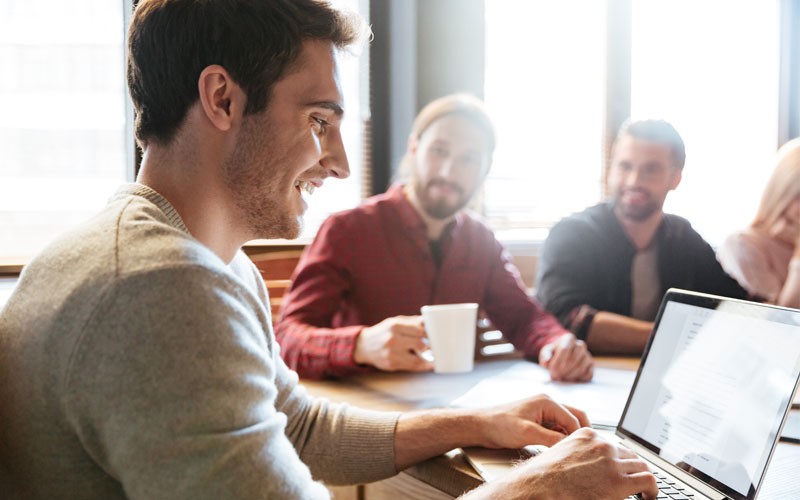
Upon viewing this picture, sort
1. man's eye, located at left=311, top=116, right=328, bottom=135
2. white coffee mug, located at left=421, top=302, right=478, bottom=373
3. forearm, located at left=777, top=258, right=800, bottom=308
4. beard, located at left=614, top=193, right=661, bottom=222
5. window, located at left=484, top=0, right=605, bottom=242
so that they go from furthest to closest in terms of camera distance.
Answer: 1. window, located at left=484, top=0, right=605, bottom=242
2. beard, located at left=614, top=193, right=661, bottom=222
3. forearm, located at left=777, top=258, right=800, bottom=308
4. white coffee mug, located at left=421, top=302, right=478, bottom=373
5. man's eye, located at left=311, top=116, right=328, bottom=135

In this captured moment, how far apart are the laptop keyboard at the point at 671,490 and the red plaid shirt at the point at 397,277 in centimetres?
89

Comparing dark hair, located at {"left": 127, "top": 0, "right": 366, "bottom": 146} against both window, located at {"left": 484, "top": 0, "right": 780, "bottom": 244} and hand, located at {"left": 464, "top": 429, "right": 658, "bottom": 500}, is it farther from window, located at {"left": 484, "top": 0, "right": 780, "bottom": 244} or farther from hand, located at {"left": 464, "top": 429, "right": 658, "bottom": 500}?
window, located at {"left": 484, "top": 0, "right": 780, "bottom": 244}

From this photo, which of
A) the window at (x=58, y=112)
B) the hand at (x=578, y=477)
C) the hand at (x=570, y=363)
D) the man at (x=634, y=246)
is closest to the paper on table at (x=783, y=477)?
the hand at (x=578, y=477)

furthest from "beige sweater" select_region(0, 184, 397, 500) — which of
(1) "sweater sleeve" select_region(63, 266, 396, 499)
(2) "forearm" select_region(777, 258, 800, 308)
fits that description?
(2) "forearm" select_region(777, 258, 800, 308)

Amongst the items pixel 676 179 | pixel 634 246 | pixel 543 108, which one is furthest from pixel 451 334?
pixel 543 108

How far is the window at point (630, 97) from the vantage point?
146 inches

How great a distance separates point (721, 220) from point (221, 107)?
3946 mm

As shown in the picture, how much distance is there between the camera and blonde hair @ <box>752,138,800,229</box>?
2.44 meters

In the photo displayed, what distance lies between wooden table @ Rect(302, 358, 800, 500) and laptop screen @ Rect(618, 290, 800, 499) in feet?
0.26

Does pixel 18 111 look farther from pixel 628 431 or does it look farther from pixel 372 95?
pixel 628 431

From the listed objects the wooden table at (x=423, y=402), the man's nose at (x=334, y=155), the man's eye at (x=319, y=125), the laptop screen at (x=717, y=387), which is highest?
the man's eye at (x=319, y=125)

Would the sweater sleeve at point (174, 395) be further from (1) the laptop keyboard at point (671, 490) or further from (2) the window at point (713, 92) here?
(2) the window at point (713, 92)

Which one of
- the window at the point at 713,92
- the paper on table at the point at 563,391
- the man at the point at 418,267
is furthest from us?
the window at the point at 713,92

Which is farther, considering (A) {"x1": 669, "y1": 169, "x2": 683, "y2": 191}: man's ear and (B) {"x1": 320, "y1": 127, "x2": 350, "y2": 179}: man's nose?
(A) {"x1": 669, "y1": 169, "x2": 683, "y2": 191}: man's ear
